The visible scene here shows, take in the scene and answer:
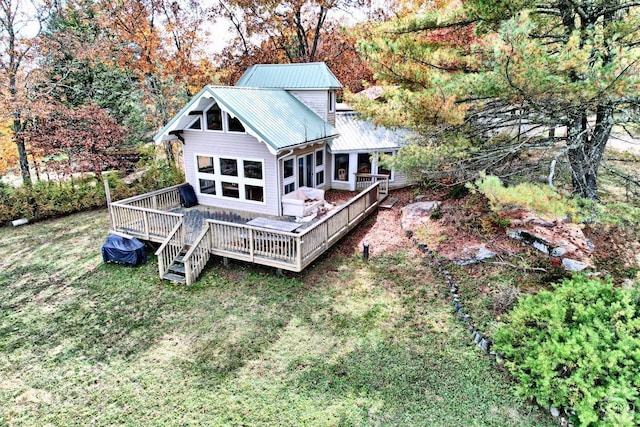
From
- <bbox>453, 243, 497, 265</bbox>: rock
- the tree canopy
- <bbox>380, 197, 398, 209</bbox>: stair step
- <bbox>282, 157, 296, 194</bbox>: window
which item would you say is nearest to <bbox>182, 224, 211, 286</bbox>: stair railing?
<bbox>282, 157, 296, 194</bbox>: window

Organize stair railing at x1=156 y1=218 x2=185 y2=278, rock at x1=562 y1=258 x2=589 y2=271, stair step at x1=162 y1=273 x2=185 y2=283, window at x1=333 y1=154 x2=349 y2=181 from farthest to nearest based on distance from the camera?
1. window at x1=333 y1=154 x2=349 y2=181
2. stair railing at x1=156 y1=218 x2=185 y2=278
3. stair step at x1=162 y1=273 x2=185 y2=283
4. rock at x1=562 y1=258 x2=589 y2=271

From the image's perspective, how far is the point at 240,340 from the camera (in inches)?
300

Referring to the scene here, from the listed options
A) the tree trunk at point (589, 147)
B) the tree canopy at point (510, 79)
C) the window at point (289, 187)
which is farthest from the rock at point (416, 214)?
the tree trunk at point (589, 147)

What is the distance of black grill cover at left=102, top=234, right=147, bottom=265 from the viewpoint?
419 inches

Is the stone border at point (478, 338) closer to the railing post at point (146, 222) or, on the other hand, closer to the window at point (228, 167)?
the window at point (228, 167)

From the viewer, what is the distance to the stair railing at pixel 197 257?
957 cm

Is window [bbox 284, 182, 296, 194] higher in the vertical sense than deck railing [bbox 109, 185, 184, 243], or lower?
higher

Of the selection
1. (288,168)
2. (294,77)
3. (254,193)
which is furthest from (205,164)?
(294,77)

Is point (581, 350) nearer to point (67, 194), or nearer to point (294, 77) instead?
point (294, 77)

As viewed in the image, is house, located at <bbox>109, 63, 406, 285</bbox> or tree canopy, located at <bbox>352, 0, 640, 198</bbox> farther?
house, located at <bbox>109, 63, 406, 285</bbox>

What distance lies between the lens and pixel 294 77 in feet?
51.2

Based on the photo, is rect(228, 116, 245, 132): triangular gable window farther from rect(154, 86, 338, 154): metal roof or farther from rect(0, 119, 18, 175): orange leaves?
rect(0, 119, 18, 175): orange leaves

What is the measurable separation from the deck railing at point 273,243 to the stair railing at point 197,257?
0.42ft

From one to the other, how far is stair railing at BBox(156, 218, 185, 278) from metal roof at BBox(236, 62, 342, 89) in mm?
8036
